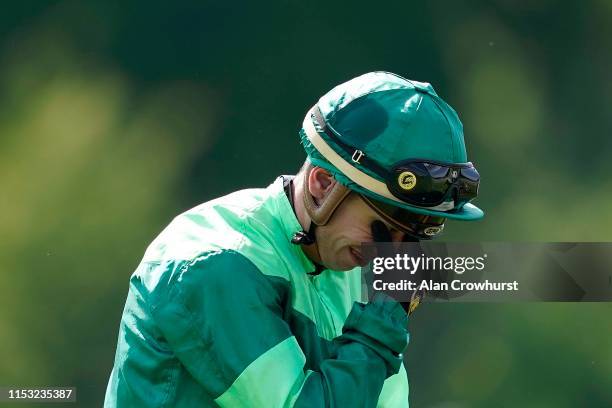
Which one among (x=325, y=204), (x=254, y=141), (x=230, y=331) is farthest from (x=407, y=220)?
(x=254, y=141)

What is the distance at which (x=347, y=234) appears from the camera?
7.18 feet

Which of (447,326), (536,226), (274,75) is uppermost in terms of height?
(274,75)

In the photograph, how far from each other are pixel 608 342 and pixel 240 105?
1593mm

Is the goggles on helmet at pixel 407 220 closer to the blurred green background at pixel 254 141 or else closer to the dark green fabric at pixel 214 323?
the dark green fabric at pixel 214 323

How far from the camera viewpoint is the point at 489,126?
13.1 ft

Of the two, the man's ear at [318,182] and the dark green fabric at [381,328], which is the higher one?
the man's ear at [318,182]

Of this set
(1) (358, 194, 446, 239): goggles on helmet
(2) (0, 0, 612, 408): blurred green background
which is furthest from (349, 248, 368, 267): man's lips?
(2) (0, 0, 612, 408): blurred green background

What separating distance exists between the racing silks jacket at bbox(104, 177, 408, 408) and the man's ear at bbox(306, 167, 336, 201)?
69 mm

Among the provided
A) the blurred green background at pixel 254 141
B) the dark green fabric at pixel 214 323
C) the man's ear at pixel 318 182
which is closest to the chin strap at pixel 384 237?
the man's ear at pixel 318 182

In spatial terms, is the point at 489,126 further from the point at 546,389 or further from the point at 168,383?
the point at 168,383

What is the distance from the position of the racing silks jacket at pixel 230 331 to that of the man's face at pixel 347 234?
67 mm

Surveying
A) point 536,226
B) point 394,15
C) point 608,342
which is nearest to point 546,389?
point 608,342

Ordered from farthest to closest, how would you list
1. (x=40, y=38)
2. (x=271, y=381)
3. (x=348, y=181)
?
(x=40, y=38)
(x=348, y=181)
(x=271, y=381)

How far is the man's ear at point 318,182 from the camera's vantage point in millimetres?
2182
